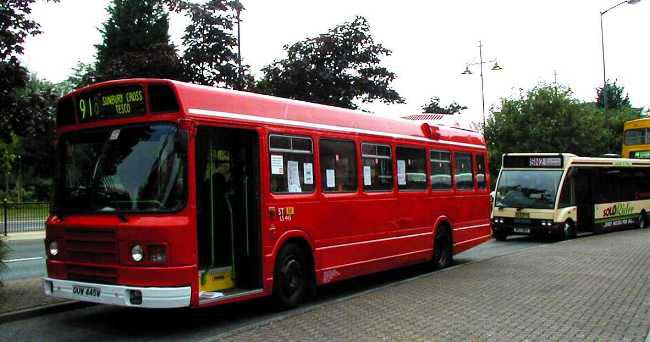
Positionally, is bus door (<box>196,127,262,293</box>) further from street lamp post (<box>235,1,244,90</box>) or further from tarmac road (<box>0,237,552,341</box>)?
street lamp post (<box>235,1,244,90</box>)

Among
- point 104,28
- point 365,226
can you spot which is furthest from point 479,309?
point 104,28

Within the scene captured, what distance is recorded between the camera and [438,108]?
120 feet

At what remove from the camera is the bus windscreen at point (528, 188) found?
20.7 m

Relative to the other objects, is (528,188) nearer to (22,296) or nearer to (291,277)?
(291,277)

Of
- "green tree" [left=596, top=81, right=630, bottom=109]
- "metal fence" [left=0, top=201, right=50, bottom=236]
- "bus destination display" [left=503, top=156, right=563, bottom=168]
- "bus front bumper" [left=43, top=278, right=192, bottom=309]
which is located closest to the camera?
"bus front bumper" [left=43, top=278, right=192, bottom=309]

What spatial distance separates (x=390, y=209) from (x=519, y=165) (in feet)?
37.8

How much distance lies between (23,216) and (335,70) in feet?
49.0

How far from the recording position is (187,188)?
7.29m

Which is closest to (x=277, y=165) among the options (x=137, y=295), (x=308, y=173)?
(x=308, y=173)

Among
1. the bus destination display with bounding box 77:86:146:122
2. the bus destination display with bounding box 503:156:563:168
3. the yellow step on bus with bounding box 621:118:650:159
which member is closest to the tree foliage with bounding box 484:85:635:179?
the yellow step on bus with bounding box 621:118:650:159

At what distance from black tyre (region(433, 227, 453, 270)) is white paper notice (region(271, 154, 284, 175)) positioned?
5084 millimetres

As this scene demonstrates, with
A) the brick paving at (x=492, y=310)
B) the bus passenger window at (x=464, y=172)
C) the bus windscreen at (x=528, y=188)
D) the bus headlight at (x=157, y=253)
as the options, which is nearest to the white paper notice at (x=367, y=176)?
the brick paving at (x=492, y=310)

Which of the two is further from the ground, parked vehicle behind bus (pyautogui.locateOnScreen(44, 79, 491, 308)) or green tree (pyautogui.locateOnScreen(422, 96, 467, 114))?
green tree (pyautogui.locateOnScreen(422, 96, 467, 114))

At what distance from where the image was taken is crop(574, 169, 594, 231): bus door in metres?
21.8
